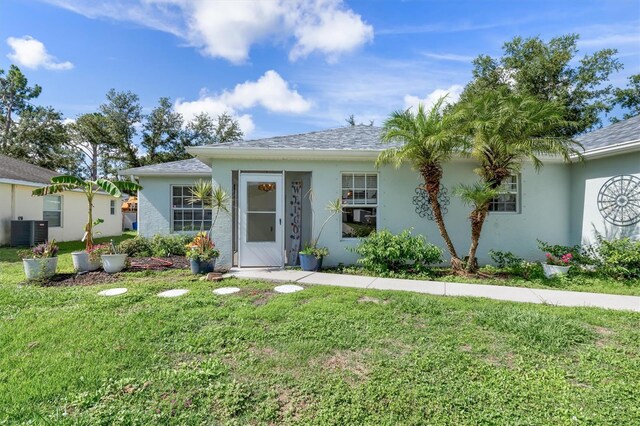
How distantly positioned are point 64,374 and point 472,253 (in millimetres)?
7973

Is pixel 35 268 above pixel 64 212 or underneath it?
underneath

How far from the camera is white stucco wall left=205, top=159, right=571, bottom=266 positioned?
8367mm

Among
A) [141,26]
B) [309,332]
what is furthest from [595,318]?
[141,26]

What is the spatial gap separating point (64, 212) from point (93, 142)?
17.1 metres

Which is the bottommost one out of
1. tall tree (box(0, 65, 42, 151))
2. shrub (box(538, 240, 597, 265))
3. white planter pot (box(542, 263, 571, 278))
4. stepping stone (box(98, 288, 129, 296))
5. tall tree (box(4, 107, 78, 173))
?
stepping stone (box(98, 288, 129, 296))

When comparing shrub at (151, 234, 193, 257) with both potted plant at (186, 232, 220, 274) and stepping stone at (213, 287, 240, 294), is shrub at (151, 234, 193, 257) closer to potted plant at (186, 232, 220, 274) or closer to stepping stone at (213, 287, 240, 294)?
potted plant at (186, 232, 220, 274)

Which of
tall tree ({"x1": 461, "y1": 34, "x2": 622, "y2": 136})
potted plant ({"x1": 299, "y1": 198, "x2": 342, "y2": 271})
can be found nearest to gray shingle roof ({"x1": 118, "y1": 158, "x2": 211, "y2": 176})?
potted plant ({"x1": 299, "y1": 198, "x2": 342, "y2": 271})

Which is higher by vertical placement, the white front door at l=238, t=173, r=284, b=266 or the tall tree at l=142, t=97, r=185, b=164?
the tall tree at l=142, t=97, r=185, b=164

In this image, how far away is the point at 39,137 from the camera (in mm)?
28109

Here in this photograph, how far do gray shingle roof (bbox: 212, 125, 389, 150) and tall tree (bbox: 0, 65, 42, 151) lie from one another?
3160 centimetres

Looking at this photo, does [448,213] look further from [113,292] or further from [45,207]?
[45,207]

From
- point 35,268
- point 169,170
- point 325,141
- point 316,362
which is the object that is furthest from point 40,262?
point 325,141

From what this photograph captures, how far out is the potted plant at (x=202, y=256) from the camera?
7555 mm

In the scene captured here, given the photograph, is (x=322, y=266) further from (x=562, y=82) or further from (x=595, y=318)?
(x=562, y=82)
